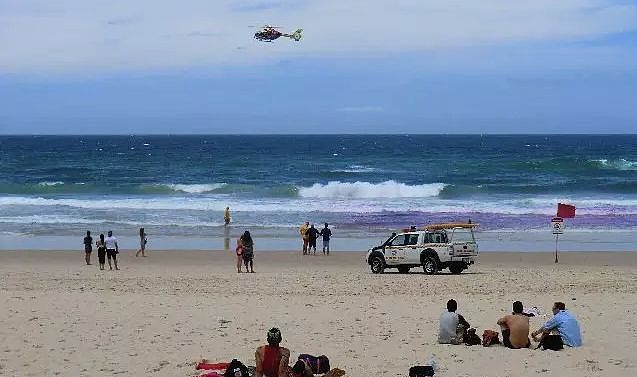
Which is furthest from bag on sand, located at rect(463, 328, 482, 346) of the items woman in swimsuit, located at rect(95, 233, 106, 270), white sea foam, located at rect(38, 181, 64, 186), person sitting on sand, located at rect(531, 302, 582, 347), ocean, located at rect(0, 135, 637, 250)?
white sea foam, located at rect(38, 181, 64, 186)

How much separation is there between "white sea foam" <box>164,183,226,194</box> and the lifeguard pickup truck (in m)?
38.6

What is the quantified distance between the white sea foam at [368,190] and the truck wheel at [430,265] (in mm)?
34114

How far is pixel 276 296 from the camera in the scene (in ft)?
64.1

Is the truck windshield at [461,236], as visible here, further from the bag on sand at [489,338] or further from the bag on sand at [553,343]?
the bag on sand at [553,343]

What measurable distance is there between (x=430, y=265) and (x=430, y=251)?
385 mm

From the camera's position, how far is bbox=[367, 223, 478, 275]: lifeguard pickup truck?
24.8m

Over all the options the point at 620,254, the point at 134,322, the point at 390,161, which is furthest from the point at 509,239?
the point at 390,161

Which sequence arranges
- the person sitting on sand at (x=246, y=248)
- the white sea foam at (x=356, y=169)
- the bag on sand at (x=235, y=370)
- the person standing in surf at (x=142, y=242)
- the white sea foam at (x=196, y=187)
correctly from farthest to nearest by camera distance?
the white sea foam at (x=356, y=169), the white sea foam at (x=196, y=187), the person standing in surf at (x=142, y=242), the person sitting on sand at (x=246, y=248), the bag on sand at (x=235, y=370)

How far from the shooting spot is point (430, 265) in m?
24.9

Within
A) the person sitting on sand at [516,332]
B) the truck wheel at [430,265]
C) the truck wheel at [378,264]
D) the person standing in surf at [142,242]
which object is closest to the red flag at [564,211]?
the truck wheel at [430,265]

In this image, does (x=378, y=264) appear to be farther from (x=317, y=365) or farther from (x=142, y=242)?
(x=317, y=365)

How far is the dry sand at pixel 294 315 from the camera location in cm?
1317

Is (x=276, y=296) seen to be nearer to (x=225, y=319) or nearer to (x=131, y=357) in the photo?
(x=225, y=319)

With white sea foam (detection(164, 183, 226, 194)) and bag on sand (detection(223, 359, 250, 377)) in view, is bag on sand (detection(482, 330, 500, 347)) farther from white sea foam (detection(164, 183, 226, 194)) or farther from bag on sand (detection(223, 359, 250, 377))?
white sea foam (detection(164, 183, 226, 194))
